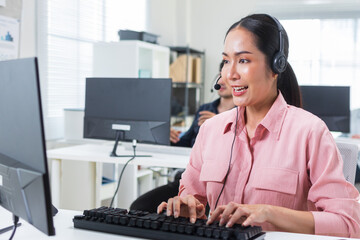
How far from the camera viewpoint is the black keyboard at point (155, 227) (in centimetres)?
94

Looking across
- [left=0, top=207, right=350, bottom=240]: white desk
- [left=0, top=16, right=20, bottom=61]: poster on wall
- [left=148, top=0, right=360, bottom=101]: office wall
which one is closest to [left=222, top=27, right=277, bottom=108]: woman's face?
[left=0, top=207, right=350, bottom=240]: white desk

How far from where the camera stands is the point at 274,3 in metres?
5.20

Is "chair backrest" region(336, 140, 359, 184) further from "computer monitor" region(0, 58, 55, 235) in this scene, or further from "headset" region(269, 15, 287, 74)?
"computer monitor" region(0, 58, 55, 235)

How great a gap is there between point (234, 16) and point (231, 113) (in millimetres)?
4067

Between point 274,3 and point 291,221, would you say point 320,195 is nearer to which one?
point 291,221

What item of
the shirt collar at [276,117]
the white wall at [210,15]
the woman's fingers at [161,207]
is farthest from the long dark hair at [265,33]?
the white wall at [210,15]

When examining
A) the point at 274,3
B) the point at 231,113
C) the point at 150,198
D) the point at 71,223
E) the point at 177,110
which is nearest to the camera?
the point at 71,223

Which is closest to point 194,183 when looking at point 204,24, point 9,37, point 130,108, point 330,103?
point 130,108

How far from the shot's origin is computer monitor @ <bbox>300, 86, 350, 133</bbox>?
2924mm

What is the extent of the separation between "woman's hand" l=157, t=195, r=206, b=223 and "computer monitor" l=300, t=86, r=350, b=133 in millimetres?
1855

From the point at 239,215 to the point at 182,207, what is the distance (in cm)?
25

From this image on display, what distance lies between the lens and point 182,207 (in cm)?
123

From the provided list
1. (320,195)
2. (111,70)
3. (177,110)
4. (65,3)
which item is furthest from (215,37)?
(320,195)

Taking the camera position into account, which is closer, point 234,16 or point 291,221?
point 291,221
